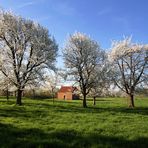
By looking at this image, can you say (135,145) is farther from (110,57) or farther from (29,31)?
(110,57)

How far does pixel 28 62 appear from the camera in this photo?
37.8 meters

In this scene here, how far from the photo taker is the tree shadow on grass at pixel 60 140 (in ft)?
40.8

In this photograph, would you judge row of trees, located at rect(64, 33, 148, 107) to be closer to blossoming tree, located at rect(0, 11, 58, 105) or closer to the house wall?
blossoming tree, located at rect(0, 11, 58, 105)

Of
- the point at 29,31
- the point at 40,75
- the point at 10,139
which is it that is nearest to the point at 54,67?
the point at 40,75

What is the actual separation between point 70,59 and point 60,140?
29.0 m

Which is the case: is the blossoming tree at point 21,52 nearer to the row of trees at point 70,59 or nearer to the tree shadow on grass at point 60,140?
the row of trees at point 70,59

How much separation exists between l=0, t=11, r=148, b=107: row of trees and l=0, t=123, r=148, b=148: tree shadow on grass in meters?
22.0

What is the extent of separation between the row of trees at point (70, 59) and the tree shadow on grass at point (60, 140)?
21990mm

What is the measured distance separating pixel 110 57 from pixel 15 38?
17803 millimetres

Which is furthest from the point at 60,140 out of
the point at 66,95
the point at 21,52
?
the point at 66,95

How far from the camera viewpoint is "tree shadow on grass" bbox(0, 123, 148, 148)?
12.4 m

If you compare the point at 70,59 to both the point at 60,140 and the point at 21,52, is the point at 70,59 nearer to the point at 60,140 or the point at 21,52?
the point at 21,52

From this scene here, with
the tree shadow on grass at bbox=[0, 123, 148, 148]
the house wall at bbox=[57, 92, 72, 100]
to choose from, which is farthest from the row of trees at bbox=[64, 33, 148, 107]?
the house wall at bbox=[57, 92, 72, 100]

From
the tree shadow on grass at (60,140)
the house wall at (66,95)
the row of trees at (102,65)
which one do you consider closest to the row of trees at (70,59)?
the row of trees at (102,65)
